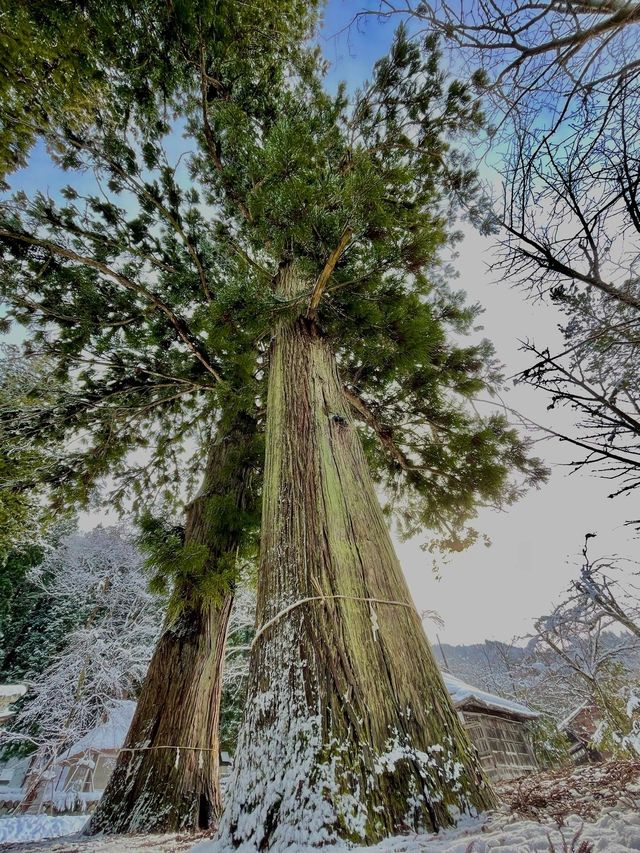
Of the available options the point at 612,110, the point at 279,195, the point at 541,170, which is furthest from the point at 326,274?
the point at 612,110

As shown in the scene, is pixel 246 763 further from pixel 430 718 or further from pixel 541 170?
pixel 541 170

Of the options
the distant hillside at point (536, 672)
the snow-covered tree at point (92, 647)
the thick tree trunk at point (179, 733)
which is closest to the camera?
the thick tree trunk at point (179, 733)

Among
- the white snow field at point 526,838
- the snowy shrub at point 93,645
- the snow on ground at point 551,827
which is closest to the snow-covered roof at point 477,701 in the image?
the snowy shrub at point 93,645

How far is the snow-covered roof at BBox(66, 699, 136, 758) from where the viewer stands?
11633mm

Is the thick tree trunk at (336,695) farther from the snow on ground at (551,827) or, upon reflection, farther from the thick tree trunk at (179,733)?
the thick tree trunk at (179,733)

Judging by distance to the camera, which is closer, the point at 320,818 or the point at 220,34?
the point at 320,818

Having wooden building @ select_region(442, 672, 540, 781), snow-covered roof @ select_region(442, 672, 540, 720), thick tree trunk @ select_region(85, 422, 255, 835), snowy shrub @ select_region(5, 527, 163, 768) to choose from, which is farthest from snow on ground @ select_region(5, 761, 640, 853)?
snowy shrub @ select_region(5, 527, 163, 768)

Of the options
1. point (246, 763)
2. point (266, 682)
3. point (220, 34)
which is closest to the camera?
point (246, 763)

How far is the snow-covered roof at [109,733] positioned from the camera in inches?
458

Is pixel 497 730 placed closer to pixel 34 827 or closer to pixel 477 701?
pixel 477 701

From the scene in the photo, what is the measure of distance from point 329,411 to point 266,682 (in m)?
1.35

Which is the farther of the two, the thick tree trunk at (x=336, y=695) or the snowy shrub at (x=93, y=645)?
the snowy shrub at (x=93, y=645)

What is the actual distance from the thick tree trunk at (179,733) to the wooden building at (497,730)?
33.9 feet

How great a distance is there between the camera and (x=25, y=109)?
2967 mm
